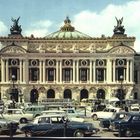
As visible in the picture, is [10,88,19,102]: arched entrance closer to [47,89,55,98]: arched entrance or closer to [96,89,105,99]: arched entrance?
[47,89,55,98]: arched entrance

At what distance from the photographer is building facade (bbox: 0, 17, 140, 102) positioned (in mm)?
92875

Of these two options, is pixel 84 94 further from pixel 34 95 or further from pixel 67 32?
pixel 67 32

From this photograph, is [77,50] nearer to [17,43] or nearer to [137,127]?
[17,43]

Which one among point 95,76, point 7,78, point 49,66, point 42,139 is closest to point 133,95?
point 95,76

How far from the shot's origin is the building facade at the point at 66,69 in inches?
3656

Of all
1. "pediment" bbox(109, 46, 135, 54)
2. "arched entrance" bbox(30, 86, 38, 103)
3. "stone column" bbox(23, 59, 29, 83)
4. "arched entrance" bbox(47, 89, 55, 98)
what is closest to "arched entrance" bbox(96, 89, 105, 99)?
"pediment" bbox(109, 46, 135, 54)

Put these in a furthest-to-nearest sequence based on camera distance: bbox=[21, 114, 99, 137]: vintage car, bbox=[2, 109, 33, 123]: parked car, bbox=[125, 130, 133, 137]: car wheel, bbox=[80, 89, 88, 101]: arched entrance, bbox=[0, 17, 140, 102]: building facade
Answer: bbox=[80, 89, 88, 101]: arched entrance
bbox=[0, 17, 140, 102]: building facade
bbox=[2, 109, 33, 123]: parked car
bbox=[125, 130, 133, 137]: car wheel
bbox=[21, 114, 99, 137]: vintage car

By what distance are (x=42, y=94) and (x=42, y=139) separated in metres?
84.0

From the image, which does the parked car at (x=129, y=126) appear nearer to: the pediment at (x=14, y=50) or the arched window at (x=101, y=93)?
the arched window at (x=101, y=93)

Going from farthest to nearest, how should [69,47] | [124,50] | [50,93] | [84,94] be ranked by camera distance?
[69,47], [50,93], [84,94], [124,50]

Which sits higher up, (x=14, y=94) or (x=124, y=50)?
(x=124, y=50)

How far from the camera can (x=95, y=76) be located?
93.8m

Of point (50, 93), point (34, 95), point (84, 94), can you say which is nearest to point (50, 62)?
point (50, 93)

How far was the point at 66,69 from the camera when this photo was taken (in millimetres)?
94062
